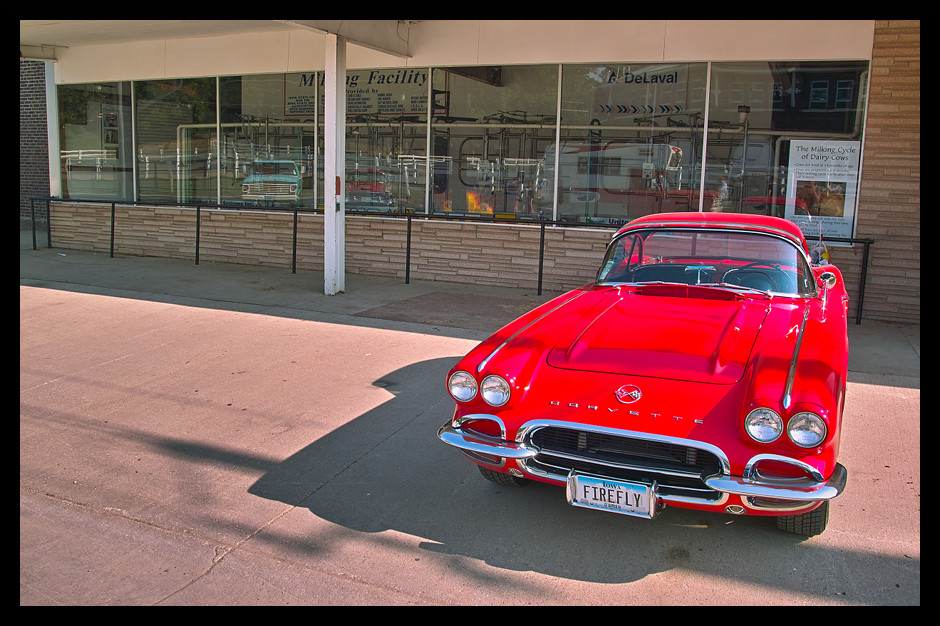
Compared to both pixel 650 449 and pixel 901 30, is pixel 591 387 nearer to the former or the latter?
pixel 650 449

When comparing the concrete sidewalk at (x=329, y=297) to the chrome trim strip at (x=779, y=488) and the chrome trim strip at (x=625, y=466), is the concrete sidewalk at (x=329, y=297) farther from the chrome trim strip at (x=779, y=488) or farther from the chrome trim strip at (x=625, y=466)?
the chrome trim strip at (x=625, y=466)

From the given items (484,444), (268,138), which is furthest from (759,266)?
(268,138)

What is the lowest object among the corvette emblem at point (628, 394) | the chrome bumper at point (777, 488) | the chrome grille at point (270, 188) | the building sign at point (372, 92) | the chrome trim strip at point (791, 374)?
the chrome bumper at point (777, 488)

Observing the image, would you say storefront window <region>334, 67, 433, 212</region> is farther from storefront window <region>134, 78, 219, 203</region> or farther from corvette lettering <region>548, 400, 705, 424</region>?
corvette lettering <region>548, 400, 705, 424</region>

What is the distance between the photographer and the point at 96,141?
14.2m

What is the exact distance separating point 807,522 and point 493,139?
27.9 ft

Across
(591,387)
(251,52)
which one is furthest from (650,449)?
(251,52)

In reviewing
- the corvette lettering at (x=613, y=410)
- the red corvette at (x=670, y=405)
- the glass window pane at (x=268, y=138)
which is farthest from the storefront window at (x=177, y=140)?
the corvette lettering at (x=613, y=410)

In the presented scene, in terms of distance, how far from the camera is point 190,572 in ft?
10.6

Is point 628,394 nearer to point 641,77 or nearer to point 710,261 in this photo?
point 710,261

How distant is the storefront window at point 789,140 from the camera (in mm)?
9164

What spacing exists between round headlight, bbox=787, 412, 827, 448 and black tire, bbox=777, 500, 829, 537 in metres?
0.57

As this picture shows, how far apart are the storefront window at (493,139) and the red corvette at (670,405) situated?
6767 mm

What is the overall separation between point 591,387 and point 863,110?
7694 millimetres
